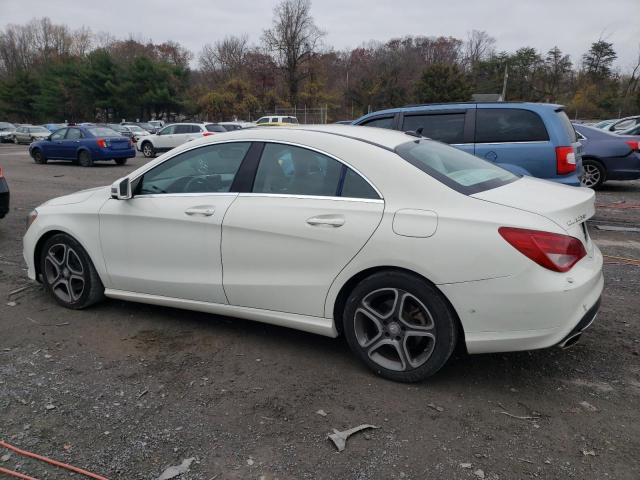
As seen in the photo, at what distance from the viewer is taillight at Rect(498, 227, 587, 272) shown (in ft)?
8.86

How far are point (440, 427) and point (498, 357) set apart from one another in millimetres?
962

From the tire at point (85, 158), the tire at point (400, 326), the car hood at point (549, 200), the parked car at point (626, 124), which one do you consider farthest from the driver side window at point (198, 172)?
the tire at point (85, 158)

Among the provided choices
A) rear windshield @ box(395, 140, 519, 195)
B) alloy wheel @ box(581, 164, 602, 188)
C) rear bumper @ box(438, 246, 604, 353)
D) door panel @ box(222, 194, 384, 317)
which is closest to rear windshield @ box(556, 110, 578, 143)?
rear windshield @ box(395, 140, 519, 195)

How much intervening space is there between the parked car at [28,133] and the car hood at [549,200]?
128 ft

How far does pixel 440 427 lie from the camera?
2725mm

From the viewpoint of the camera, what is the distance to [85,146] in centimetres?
1764

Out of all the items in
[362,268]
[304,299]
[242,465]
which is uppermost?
[362,268]

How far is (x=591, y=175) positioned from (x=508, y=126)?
507cm

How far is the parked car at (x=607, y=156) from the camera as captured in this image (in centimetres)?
1048

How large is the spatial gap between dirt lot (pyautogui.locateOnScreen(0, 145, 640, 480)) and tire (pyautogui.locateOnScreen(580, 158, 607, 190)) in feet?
25.5

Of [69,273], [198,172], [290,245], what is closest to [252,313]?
[290,245]

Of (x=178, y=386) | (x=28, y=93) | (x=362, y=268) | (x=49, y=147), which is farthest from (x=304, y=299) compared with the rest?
(x=28, y=93)

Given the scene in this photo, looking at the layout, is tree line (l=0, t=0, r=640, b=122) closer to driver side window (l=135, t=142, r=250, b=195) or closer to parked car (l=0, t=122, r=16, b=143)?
parked car (l=0, t=122, r=16, b=143)

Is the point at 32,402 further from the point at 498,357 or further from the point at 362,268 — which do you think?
the point at 498,357
